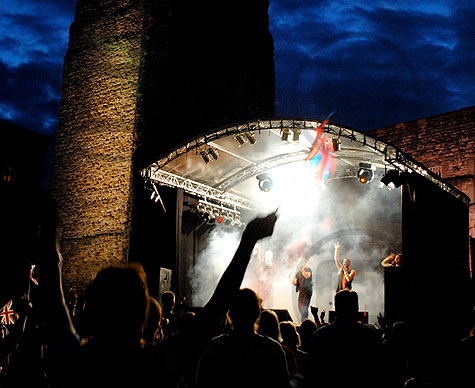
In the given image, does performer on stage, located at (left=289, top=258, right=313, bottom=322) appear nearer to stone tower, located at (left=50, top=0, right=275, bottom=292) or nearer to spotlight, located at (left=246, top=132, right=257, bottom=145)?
spotlight, located at (left=246, top=132, right=257, bottom=145)

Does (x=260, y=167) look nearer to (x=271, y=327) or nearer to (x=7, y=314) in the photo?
(x=7, y=314)

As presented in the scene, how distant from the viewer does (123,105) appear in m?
13.7

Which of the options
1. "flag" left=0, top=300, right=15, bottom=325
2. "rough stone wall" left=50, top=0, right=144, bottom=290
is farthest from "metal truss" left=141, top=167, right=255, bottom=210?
"flag" left=0, top=300, right=15, bottom=325

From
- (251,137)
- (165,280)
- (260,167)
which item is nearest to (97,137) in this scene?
(260,167)

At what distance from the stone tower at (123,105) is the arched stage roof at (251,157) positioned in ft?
4.79

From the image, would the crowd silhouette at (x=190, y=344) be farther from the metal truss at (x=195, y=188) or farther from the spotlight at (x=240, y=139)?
the metal truss at (x=195, y=188)

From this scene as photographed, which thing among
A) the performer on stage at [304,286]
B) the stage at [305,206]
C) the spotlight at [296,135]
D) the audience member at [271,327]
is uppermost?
the spotlight at [296,135]

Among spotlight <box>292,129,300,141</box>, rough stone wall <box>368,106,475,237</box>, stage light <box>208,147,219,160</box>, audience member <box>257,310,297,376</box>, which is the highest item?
rough stone wall <box>368,106,475,237</box>

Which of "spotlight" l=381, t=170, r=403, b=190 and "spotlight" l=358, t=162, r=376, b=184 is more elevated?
"spotlight" l=358, t=162, r=376, b=184

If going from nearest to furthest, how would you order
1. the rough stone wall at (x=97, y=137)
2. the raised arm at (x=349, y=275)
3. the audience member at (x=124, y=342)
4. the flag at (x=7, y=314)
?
1. the audience member at (x=124, y=342)
2. the flag at (x=7, y=314)
3. the raised arm at (x=349, y=275)
4. the rough stone wall at (x=97, y=137)

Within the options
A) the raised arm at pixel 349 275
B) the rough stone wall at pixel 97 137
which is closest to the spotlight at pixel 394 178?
the raised arm at pixel 349 275

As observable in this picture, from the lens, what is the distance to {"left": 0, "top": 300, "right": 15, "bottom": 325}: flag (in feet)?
12.7

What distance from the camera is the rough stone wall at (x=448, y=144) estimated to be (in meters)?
13.5

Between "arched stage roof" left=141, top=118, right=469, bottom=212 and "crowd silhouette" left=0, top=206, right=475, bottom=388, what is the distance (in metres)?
6.17
